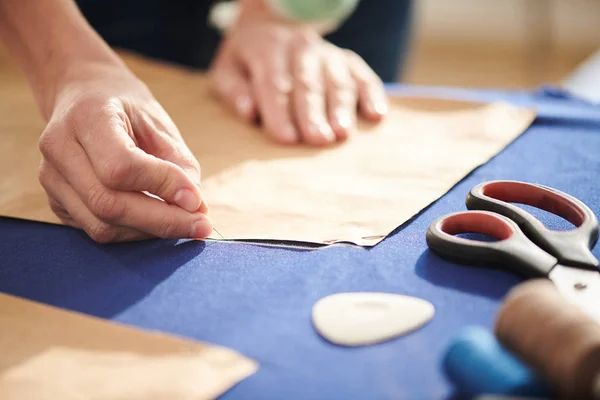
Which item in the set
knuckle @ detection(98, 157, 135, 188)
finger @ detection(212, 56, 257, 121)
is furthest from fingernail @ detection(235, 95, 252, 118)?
knuckle @ detection(98, 157, 135, 188)

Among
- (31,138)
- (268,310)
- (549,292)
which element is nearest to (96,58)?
(31,138)

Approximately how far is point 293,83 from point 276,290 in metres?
0.43

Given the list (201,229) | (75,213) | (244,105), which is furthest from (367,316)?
(244,105)

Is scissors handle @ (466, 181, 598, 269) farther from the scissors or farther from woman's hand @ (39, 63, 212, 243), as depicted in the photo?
woman's hand @ (39, 63, 212, 243)

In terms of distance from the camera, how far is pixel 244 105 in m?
0.86

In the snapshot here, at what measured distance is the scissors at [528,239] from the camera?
449 millimetres

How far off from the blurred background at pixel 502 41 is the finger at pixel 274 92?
1.68 meters

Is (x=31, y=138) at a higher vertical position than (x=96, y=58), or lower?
lower

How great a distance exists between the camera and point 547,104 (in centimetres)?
90

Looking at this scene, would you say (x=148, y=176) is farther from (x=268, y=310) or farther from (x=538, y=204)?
(x=538, y=204)

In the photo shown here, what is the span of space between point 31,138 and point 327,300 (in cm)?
51

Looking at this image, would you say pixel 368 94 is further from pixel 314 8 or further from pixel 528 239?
pixel 528 239

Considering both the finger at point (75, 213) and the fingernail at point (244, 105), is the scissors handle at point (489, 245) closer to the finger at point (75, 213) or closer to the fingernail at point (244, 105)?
the finger at point (75, 213)

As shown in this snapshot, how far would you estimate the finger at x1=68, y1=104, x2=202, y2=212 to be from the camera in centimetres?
52
